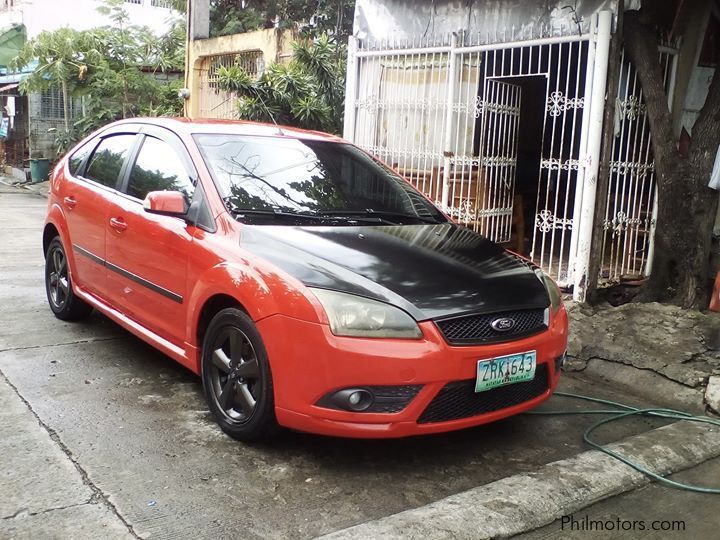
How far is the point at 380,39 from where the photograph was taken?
24.7 feet

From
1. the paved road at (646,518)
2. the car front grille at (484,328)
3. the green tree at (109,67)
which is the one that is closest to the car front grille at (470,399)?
the car front grille at (484,328)

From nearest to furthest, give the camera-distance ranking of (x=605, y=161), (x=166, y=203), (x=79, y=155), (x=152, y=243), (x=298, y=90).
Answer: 1. (x=166, y=203)
2. (x=152, y=243)
3. (x=79, y=155)
4. (x=605, y=161)
5. (x=298, y=90)

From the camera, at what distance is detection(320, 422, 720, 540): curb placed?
274cm

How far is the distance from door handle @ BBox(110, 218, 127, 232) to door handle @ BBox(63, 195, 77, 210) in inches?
30.1

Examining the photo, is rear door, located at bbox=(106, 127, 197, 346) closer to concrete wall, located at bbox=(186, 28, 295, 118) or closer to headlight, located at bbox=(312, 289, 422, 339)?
headlight, located at bbox=(312, 289, 422, 339)

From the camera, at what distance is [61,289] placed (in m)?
5.42

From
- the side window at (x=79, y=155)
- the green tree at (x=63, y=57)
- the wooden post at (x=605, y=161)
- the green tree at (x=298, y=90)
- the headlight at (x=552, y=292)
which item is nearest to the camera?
the headlight at (x=552, y=292)

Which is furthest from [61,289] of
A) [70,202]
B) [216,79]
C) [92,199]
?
[216,79]

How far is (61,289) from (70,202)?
0.75 m

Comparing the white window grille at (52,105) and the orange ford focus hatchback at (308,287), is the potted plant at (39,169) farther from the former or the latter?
the orange ford focus hatchback at (308,287)

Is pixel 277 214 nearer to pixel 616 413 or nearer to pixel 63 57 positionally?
pixel 616 413

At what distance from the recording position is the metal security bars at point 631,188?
5930 millimetres

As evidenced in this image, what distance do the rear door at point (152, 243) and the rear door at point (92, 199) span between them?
0.53ft

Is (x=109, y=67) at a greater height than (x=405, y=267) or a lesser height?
greater
